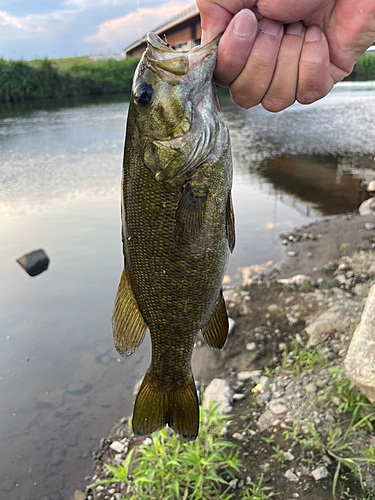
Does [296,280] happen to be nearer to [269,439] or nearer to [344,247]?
[344,247]

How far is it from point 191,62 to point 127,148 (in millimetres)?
470

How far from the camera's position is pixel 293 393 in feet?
12.8

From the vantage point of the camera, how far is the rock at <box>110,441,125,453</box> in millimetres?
4156

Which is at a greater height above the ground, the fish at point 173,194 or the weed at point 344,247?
the fish at point 173,194

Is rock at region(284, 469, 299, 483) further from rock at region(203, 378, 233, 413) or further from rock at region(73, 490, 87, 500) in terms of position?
rock at region(73, 490, 87, 500)

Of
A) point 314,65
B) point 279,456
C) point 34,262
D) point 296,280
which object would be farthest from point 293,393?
point 34,262

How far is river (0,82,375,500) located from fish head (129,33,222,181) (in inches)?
145

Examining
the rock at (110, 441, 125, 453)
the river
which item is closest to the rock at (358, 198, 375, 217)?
the river

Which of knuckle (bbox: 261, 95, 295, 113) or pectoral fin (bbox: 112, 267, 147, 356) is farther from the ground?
knuckle (bbox: 261, 95, 295, 113)

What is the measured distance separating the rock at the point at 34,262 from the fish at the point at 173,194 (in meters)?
6.78

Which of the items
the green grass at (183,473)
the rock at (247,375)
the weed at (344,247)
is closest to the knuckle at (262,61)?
the green grass at (183,473)

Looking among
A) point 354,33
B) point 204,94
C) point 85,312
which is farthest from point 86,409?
point 354,33

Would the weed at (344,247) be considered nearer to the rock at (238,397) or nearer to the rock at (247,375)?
the rock at (247,375)

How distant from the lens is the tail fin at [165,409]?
2105 millimetres
